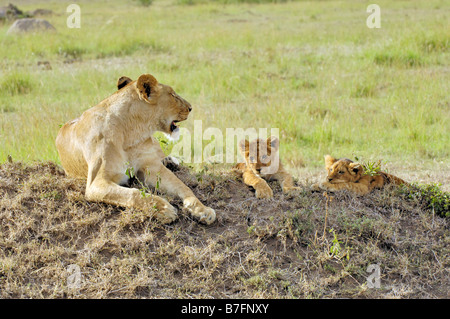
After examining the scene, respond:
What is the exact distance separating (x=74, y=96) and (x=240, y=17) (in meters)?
12.7

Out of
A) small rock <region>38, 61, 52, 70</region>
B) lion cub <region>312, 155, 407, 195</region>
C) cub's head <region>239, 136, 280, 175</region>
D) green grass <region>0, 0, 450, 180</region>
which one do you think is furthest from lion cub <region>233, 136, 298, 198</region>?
small rock <region>38, 61, 52, 70</region>

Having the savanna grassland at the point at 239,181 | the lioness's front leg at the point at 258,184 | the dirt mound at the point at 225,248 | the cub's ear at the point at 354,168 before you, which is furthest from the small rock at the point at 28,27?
the cub's ear at the point at 354,168

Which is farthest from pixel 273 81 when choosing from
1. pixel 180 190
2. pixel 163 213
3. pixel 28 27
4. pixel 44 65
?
pixel 28 27

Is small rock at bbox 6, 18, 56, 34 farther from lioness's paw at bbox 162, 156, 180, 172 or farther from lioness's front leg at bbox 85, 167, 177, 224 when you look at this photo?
lioness's front leg at bbox 85, 167, 177, 224

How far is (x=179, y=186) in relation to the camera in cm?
428

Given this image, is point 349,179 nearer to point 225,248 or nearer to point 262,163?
point 262,163

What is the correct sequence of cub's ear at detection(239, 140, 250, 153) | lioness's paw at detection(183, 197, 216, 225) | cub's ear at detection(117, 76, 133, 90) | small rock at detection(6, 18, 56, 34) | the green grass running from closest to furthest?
lioness's paw at detection(183, 197, 216, 225) < cub's ear at detection(117, 76, 133, 90) < cub's ear at detection(239, 140, 250, 153) < the green grass < small rock at detection(6, 18, 56, 34)

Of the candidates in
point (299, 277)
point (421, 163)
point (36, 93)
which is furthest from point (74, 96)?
point (299, 277)

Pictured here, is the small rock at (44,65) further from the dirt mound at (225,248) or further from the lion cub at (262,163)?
the lion cub at (262,163)

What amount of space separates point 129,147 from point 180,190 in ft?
1.79

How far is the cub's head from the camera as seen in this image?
4727 mm

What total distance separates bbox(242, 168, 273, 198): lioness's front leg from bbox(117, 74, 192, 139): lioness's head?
2.56 ft

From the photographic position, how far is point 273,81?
998 centimetres

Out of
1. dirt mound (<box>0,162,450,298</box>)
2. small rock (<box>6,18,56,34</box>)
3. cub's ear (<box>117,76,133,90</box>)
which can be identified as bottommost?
dirt mound (<box>0,162,450,298</box>)
